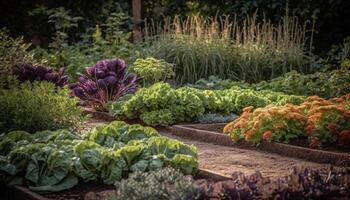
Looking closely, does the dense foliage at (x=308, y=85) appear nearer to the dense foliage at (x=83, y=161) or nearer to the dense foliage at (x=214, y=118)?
the dense foliage at (x=214, y=118)

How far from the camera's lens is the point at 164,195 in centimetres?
347

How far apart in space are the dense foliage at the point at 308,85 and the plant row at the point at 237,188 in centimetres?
451

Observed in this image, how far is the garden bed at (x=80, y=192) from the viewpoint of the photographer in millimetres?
4043

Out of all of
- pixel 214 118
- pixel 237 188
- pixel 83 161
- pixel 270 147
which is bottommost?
pixel 214 118

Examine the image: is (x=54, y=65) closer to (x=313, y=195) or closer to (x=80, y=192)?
(x=80, y=192)

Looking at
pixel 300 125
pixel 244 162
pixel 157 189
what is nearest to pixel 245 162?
pixel 244 162

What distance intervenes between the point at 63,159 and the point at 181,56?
6.22 metres

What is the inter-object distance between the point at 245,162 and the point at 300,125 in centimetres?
88

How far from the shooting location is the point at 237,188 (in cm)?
361

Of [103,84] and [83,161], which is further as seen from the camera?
[103,84]

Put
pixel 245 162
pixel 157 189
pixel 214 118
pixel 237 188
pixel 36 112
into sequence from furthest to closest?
pixel 214 118, pixel 36 112, pixel 245 162, pixel 237 188, pixel 157 189

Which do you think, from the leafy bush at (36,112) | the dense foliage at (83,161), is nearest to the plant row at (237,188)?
the dense foliage at (83,161)

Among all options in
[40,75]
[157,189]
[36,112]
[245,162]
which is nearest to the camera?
[157,189]

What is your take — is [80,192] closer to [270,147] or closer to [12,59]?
[270,147]
